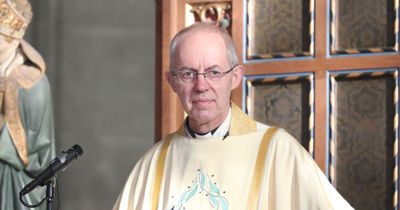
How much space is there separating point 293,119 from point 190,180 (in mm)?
1622

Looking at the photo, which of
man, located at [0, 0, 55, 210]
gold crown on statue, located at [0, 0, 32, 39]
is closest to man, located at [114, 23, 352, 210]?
man, located at [0, 0, 55, 210]

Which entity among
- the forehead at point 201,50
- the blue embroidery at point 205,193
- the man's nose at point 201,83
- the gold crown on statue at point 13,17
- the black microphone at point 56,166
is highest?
the gold crown on statue at point 13,17

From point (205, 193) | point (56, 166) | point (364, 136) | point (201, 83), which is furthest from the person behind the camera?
point (364, 136)

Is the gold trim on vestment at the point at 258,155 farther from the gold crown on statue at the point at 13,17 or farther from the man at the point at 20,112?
the gold crown on statue at the point at 13,17

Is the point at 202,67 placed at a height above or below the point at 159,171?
above

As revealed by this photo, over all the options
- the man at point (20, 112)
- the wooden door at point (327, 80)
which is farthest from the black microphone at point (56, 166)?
the man at point (20, 112)

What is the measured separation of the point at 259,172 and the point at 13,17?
254 cm

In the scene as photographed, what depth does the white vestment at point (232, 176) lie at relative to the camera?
11.0 feet

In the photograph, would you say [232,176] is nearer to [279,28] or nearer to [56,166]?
[56,166]

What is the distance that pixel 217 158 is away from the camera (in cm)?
357

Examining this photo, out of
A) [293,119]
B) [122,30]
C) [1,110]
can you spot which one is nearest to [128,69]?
[122,30]

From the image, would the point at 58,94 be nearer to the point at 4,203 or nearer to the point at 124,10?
the point at 124,10

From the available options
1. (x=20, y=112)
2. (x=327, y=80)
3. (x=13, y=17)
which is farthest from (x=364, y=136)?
(x=13, y=17)

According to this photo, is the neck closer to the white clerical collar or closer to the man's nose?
the white clerical collar
